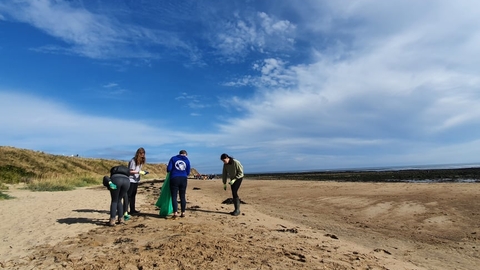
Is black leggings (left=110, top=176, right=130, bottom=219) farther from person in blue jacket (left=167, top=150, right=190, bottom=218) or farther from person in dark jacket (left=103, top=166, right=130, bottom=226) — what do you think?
person in blue jacket (left=167, top=150, right=190, bottom=218)

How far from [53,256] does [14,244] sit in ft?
6.34

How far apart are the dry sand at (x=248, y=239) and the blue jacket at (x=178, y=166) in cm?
134

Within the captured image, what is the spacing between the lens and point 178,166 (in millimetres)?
9094

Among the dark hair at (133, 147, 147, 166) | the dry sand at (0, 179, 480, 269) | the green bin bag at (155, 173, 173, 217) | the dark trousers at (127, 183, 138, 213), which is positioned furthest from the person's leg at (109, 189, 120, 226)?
the green bin bag at (155, 173, 173, 217)

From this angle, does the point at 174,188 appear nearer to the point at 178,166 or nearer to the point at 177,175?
the point at 177,175

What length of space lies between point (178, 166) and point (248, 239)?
3454 millimetres

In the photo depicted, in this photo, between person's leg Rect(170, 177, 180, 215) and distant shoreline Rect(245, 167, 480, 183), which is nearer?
person's leg Rect(170, 177, 180, 215)

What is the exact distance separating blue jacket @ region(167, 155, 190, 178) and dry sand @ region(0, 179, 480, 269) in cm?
134

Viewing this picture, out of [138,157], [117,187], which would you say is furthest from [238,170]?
[117,187]

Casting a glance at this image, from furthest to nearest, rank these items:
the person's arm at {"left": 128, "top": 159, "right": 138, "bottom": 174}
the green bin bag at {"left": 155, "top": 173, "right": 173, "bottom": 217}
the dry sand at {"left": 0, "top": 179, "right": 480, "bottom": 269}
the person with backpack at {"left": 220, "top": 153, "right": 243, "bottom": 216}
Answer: the person with backpack at {"left": 220, "top": 153, "right": 243, "bottom": 216} < the green bin bag at {"left": 155, "top": 173, "right": 173, "bottom": 217} < the person's arm at {"left": 128, "top": 159, "right": 138, "bottom": 174} < the dry sand at {"left": 0, "top": 179, "right": 480, "bottom": 269}

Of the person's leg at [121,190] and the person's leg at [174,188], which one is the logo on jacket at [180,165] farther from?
the person's leg at [121,190]

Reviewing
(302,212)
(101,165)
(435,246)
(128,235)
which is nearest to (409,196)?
(302,212)

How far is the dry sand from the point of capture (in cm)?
529

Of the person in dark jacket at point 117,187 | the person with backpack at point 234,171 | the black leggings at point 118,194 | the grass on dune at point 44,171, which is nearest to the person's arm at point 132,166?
the person in dark jacket at point 117,187
